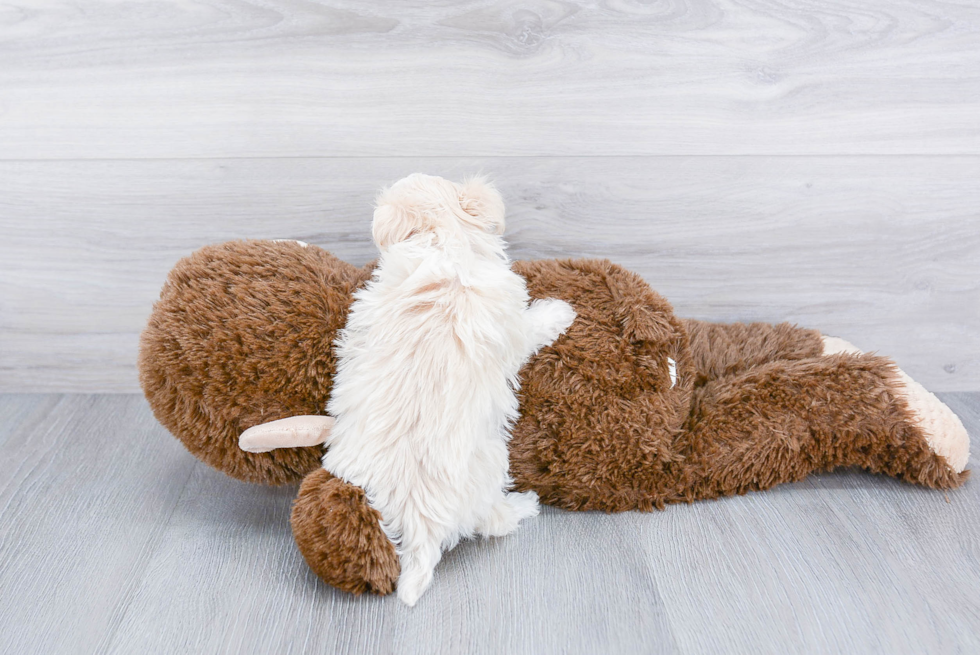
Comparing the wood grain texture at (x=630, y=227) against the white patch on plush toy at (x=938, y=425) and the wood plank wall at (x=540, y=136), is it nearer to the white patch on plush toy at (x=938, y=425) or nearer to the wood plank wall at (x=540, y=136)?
the wood plank wall at (x=540, y=136)

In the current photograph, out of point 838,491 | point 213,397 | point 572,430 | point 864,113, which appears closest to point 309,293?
point 213,397

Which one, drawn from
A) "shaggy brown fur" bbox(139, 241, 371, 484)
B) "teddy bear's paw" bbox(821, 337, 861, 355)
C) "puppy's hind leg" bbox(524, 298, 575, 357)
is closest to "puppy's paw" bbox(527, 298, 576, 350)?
"puppy's hind leg" bbox(524, 298, 575, 357)

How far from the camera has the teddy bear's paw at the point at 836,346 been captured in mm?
966

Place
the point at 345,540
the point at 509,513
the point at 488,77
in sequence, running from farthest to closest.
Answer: the point at 488,77, the point at 509,513, the point at 345,540

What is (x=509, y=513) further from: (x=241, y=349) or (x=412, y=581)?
(x=241, y=349)

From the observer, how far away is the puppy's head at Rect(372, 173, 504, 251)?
740 millimetres

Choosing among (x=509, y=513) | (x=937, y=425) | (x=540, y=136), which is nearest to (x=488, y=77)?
(x=540, y=136)

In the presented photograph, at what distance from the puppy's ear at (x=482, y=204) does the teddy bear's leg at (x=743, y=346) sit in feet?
1.08

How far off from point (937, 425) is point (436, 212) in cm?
66

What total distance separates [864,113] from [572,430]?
2.02ft

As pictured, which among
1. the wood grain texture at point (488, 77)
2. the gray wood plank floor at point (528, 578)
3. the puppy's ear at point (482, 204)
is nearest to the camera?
the gray wood plank floor at point (528, 578)

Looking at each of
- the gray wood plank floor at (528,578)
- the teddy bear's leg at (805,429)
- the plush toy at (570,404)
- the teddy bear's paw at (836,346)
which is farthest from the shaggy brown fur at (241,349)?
the teddy bear's paw at (836,346)

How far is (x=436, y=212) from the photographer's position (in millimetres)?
745

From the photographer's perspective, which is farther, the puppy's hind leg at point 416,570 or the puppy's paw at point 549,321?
the puppy's paw at point 549,321
